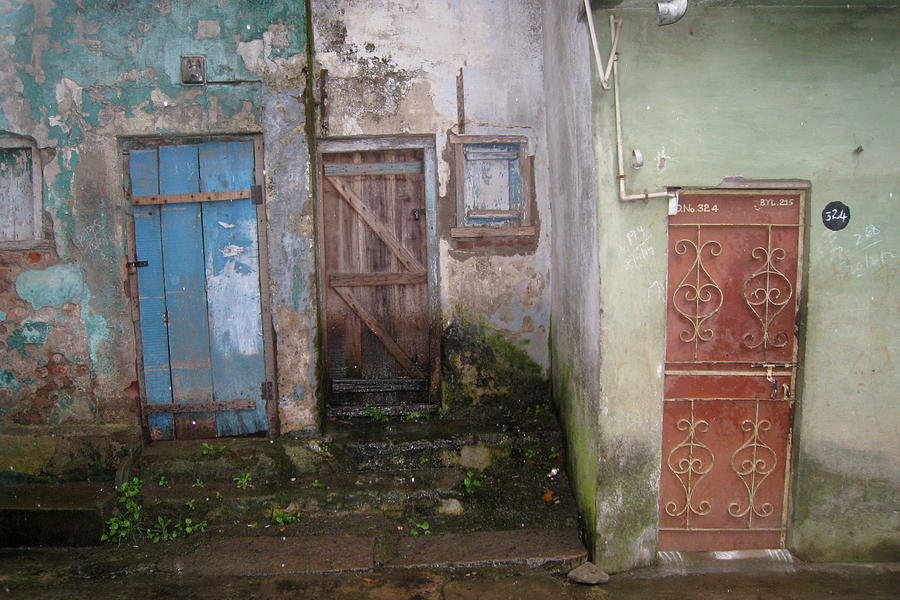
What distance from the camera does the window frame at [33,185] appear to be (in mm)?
4223

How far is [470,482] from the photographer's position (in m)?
4.09

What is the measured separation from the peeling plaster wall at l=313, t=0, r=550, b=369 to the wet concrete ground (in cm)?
244

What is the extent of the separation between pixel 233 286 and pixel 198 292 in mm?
276

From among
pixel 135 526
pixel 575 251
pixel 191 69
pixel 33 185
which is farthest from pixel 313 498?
pixel 191 69

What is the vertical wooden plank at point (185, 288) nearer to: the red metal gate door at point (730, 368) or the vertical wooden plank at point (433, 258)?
the vertical wooden plank at point (433, 258)

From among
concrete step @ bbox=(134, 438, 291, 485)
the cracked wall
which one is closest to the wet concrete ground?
concrete step @ bbox=(134, 438, 291, 485)

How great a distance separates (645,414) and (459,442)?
144 cm

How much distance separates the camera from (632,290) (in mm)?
3381

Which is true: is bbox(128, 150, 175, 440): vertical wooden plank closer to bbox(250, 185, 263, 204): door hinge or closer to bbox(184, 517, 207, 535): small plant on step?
bbox(250, 185, 263, 204): door hinge

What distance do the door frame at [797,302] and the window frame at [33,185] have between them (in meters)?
4.61

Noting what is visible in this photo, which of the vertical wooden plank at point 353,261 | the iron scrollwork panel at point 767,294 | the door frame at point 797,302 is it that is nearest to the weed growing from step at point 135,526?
the vertical wooden plank at point 353,261

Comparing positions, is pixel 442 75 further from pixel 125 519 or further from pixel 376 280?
pixel 125 519

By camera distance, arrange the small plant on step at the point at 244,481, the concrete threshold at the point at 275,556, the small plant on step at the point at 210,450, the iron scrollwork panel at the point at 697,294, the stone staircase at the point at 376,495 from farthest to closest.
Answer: the small plant on step at the point at 210,450 → the small plant on step at the point at 244,481 → the stone staircase at the point at 376,495 → the concrete threshold at the point at 275,556 → the iron scrollwork panel at the point at 697,294

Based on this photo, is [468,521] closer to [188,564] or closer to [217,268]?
[188,564]
